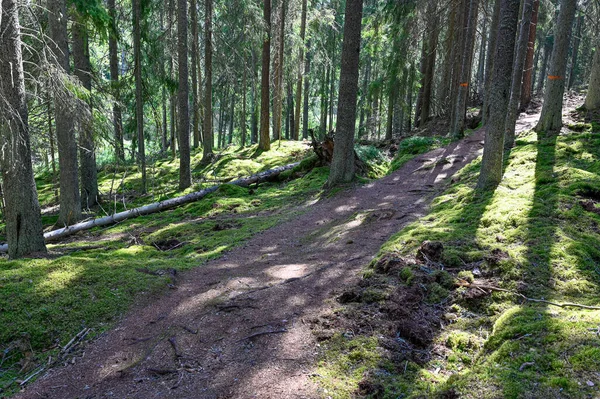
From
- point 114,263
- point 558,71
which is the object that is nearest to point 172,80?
point 114,263

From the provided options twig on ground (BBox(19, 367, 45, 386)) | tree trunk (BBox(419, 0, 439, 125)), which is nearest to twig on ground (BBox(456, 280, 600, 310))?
twig on ground (BBox(19, 367, 45, 386))

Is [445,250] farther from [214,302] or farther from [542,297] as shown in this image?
[214,302]

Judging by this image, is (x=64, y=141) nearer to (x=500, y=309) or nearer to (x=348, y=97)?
(x=348, y=97)

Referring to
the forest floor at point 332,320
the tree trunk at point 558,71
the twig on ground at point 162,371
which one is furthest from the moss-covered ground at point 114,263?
the tree trunk at point 558,71

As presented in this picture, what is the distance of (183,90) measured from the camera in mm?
13852

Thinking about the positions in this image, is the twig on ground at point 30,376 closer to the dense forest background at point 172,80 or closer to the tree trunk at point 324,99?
the dense forest background at point 172,80

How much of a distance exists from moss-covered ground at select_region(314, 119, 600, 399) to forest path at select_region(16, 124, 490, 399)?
42 cm

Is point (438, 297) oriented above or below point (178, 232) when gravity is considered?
above

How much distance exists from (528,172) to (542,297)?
4.65 m

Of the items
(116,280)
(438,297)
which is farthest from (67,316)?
(438,297)

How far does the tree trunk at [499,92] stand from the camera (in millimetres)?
6793

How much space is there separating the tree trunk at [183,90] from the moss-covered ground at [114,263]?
0.84 metres

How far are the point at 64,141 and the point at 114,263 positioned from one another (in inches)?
229

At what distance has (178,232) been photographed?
31.4 ft
